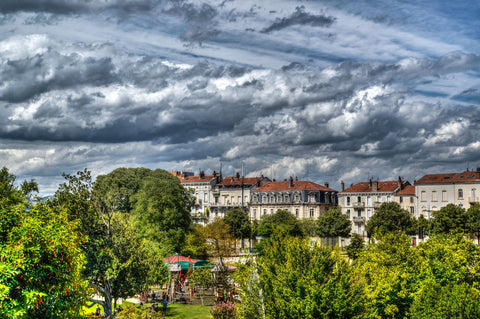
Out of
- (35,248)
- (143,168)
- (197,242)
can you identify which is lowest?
(197,242)

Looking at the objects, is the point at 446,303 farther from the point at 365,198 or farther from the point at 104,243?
the point at 365,198

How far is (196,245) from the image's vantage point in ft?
201

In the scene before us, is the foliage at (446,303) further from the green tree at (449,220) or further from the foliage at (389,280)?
the green tree at (449,220)

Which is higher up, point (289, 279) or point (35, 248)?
point (35, 248)

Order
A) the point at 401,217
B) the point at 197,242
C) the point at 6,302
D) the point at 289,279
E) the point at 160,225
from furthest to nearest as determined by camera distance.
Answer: the point at 401,217 < the point at 197,242 < the point at 160,225 < the point at 289,279 < the point at 6,302

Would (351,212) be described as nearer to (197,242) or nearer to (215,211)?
(215,211)

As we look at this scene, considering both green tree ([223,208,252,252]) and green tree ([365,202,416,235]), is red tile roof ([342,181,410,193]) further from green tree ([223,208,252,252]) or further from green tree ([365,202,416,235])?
green tree ([223,208,252,252])

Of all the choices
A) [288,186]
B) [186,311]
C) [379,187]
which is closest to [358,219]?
[379,187]

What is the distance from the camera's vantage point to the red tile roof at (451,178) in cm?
8344

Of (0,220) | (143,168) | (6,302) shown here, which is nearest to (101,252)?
(0,220)

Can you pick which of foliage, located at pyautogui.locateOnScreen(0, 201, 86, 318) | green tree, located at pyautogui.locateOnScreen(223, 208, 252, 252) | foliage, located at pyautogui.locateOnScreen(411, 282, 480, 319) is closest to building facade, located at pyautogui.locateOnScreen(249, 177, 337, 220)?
green tree, located at pyautogui.locateOnScreen(223, 208, 252, 252)

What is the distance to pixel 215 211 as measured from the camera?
111 metres

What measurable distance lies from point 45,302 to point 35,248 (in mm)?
1666

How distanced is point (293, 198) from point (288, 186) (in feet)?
9.43
